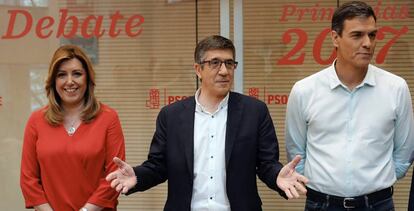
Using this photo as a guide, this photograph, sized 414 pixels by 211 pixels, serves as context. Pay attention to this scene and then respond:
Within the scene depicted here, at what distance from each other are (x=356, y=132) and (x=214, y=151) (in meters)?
0.83

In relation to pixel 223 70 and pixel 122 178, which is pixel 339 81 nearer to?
pixel 223 70

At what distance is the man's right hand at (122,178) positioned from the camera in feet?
11.0

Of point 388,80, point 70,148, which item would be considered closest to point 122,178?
point 70,148

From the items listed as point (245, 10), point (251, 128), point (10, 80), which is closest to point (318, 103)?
point (251, 128)

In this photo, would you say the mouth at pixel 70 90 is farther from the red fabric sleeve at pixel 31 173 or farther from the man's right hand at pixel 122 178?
the man's right hand at pixel 122 178

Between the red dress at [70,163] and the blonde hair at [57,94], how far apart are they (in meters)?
0.05

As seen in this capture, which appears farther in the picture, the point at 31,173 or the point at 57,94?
the point at 57,94

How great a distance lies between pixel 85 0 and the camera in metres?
5.76

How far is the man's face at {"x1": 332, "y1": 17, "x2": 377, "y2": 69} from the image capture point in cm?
339

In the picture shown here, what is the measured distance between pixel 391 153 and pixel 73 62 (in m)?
2.03

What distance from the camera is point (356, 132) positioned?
136 inches


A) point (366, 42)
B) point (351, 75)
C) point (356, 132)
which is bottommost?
point (356, 132)

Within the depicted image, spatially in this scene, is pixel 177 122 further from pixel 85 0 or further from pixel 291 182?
pixel 85 0

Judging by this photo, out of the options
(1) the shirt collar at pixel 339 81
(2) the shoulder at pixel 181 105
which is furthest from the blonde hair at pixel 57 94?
(1) the shirt collar at pixel 339 81
